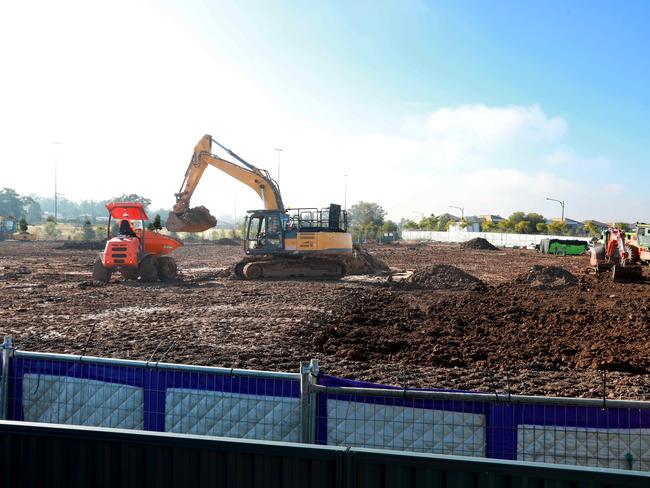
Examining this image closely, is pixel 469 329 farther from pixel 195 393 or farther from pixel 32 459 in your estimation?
pixel 32 459

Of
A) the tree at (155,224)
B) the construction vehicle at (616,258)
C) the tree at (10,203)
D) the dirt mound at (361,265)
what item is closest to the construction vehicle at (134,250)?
the tree at (155,224)

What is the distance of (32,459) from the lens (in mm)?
3795

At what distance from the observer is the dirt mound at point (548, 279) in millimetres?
22578

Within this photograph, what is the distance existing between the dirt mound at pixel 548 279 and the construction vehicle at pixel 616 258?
8.55 feet

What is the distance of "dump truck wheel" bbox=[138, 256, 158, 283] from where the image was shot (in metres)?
22.8

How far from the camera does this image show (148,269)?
22859 mm

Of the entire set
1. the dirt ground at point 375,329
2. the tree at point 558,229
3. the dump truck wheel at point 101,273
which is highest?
the tree at point 558,229

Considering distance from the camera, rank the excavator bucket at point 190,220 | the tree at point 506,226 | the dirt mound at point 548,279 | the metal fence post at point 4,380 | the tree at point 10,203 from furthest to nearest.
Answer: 1. the tree at point 10,203
2. the tree at point 506,226
3. the excavator bucket at point 190,220
4. the dirt mound at point 548,279
5. the metal fence post at point 4,380

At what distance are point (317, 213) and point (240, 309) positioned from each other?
31.4 feet

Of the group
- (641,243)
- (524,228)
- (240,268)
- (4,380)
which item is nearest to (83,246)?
(240,268)

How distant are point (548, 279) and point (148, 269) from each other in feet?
49.3

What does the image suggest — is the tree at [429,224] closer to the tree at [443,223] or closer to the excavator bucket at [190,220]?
the tree at [443,223]

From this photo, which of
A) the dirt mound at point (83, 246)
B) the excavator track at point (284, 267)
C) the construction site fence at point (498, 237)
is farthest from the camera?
the construction site fence at point (498, 237)

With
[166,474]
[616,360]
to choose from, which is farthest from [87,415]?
[616,360]
